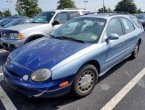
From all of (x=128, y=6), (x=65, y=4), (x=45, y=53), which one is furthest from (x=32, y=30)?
(x=128, y=6)

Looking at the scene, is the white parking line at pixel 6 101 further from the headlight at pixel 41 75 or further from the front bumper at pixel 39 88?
the headlight at pixel 41 75

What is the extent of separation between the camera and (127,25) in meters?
5.87

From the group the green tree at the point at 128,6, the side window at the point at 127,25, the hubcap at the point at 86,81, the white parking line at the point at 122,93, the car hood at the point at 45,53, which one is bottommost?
the green tree at the point at 128,6

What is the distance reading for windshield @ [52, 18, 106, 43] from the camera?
15.0 ft

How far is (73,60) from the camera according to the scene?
12.1ft

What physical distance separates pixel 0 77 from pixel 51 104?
6.26ft

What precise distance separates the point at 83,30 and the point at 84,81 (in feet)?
4.54

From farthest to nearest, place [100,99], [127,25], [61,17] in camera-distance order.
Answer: [61,17]
[127,25]
[100,99]

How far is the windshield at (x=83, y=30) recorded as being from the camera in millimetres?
4566

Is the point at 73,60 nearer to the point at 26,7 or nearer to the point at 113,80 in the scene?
the point at 113,80

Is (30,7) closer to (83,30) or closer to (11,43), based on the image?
(11,43)

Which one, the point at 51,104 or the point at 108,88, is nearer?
the point at 51,104

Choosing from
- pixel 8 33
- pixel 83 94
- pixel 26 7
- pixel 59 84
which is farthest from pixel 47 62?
pixel 26 7

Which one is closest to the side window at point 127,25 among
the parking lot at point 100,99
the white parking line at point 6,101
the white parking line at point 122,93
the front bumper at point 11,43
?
the white parking line at point 122,93
